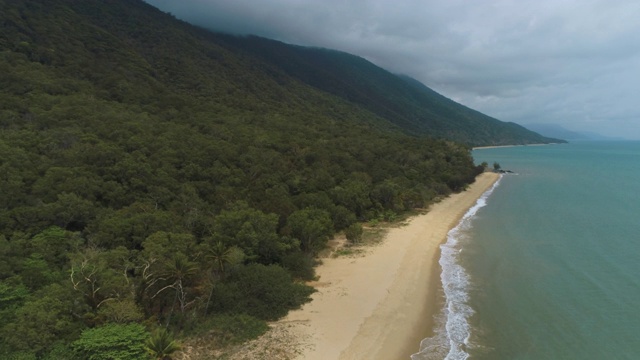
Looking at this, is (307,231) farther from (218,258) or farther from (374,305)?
(374,305)

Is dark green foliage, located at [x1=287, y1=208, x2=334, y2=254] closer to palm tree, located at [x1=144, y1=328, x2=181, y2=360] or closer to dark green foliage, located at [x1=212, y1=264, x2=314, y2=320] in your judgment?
dark green foliage, located at [x1=212, y1=264, x2=314, y2=320]

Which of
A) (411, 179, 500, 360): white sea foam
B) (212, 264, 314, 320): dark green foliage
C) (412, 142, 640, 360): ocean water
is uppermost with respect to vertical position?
(412, 142, 640, 360): ocean water

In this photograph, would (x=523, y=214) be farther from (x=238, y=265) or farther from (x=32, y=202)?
(x=32, y=202)

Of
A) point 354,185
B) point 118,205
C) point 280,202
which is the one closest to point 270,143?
point 354,185

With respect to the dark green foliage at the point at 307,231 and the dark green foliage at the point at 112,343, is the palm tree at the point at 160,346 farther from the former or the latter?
the dark green foliage at the point at 307,231

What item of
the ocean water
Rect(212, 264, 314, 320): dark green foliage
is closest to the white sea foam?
the ocean water

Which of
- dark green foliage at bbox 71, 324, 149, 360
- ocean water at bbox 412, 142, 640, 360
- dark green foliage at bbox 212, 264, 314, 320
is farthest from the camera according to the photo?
dark green foliage at bbox 212, 264, 314, 320

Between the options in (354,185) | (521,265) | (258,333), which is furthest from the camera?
(354,185)
